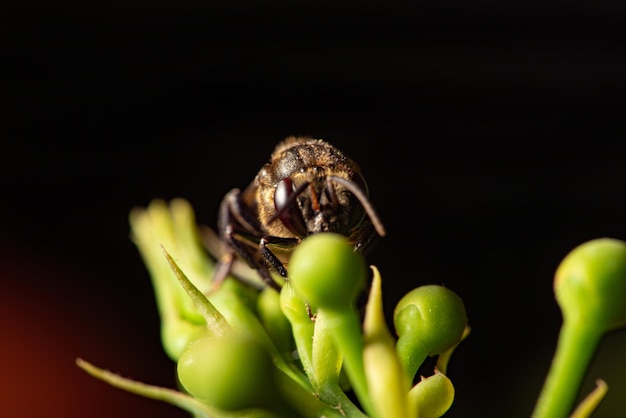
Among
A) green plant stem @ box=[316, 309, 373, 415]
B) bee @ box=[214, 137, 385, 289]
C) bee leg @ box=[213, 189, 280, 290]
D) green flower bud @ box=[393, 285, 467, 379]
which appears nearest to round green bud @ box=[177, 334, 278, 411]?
green plant stem @ box=[316, 309, 373, 415]

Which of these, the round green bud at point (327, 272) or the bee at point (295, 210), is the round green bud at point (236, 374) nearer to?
the round green bud at point (327, 272)

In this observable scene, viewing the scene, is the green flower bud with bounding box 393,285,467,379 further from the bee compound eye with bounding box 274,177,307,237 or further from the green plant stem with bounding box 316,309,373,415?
the bee compound eye with bounding box 274,177,307,237

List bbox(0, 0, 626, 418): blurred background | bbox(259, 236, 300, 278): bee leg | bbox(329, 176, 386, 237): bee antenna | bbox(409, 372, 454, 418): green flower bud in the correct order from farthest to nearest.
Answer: bbox(0, 0, 626, 418): blurred background, bbox(259, 236, 300, 278): bee leg, bbox(329, 176, 386, 237): bee antenna, bbox(409, 372, 454, 418): green flower bud

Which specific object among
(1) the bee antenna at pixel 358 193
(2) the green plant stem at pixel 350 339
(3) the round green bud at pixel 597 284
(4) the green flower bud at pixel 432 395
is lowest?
(4) the green flower bud at pixel 432 395

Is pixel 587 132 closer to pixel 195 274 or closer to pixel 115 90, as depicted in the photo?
pixel 115 90

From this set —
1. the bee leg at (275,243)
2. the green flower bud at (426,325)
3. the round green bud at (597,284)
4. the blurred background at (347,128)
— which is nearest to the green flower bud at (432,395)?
the green flower bud at (426,325)

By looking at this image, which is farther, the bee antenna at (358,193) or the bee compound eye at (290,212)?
the bee compound eye at (290,212)
